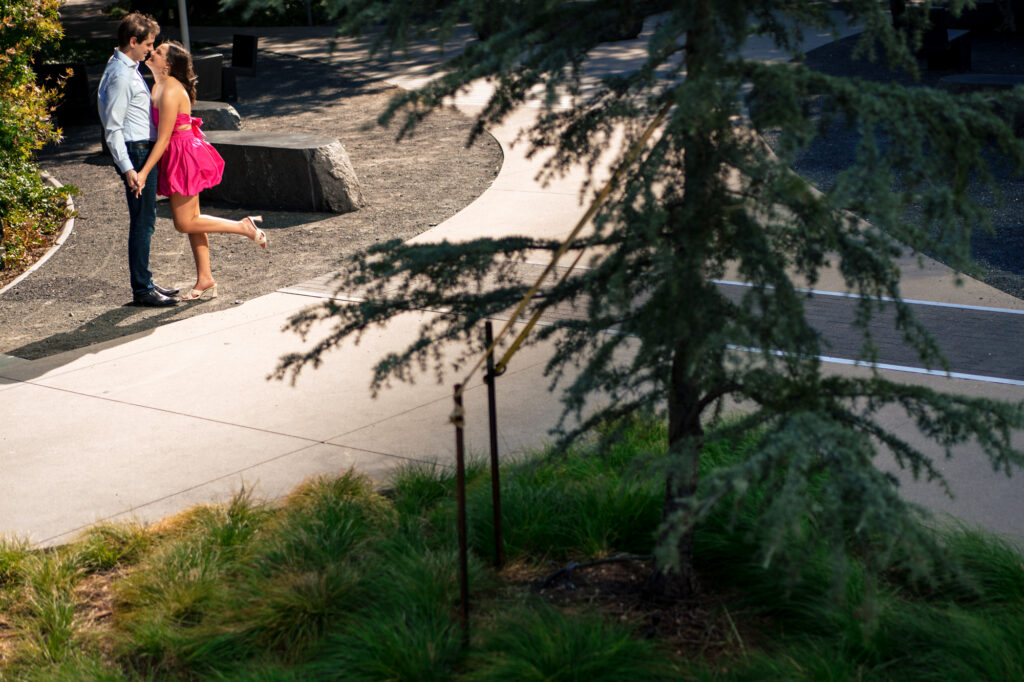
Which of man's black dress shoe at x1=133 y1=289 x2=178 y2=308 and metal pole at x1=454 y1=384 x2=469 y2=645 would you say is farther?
man's black dress shoe at x1=133 y1=289 x2=178 y2=308

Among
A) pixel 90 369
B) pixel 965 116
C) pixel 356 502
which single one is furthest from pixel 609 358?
pixel 90 369

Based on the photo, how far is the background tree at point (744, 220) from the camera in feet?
9.29

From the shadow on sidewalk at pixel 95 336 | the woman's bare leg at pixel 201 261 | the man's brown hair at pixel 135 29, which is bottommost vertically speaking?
the shadow on sidewalk at pixel 95 336

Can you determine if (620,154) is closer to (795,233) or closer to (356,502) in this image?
(795,233)

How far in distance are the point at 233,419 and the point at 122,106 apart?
116 inches

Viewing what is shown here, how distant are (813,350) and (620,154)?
2.98 ft

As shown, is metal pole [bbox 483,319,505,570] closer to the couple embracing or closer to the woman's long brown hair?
the couple embracing

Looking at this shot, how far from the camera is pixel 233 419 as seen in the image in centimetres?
616

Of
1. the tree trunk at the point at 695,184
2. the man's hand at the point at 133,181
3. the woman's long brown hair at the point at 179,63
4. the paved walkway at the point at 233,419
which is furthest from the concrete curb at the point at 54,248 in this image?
the tree trunk at the point at 695,184

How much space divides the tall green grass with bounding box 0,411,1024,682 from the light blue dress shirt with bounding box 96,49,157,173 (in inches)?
154

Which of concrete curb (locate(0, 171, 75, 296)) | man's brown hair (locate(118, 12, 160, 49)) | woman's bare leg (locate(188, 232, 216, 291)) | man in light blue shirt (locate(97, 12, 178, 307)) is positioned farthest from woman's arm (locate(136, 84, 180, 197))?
concrete curb (locate(0, 171, 75, 296))

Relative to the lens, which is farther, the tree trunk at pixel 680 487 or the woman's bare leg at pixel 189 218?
the woman's bare leg at pixel 189 218

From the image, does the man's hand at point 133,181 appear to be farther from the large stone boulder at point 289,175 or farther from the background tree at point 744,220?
the background tree at point 744,220

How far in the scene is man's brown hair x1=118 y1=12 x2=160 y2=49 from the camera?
7.84 meters
